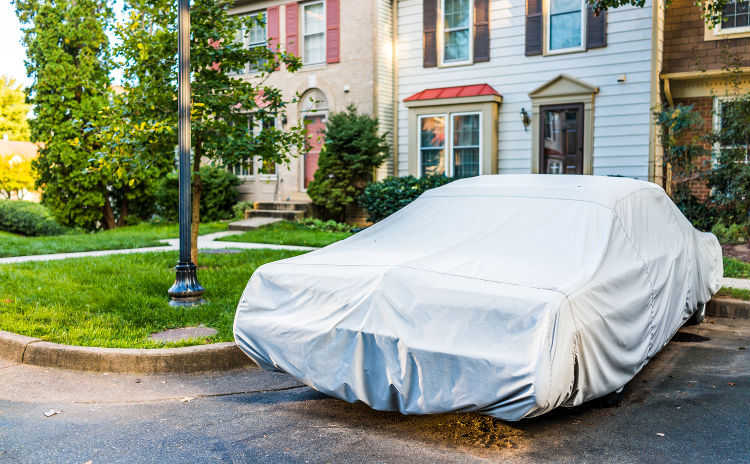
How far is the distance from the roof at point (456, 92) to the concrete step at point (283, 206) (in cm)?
397

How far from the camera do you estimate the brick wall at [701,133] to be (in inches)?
530

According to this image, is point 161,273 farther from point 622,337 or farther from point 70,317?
point 622,337

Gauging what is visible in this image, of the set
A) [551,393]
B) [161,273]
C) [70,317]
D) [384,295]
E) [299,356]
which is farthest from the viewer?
[161,273]

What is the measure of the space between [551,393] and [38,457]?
2756 mm

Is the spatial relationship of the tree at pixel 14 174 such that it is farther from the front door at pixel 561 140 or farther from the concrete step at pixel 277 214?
the front door at pixel 561 140

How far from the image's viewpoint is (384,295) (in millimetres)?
3846

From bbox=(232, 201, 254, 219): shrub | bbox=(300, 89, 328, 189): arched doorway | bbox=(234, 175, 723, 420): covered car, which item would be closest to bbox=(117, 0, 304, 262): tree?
bbox=(234, 175, 723, 420): covered car

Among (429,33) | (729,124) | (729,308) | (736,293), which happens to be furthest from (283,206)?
(729,308)

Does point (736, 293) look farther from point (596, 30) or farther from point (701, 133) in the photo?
point (596, 30)

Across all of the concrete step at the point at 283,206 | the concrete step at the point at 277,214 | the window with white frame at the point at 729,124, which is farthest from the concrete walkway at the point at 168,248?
the window with white frame at the point at 729,124

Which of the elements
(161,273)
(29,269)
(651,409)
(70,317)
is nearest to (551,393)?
(651,409)

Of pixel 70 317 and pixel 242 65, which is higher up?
pixel 242 65

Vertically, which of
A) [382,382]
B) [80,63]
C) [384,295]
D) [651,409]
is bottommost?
[651,409]

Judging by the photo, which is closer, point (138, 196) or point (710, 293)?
point (710, 293)
